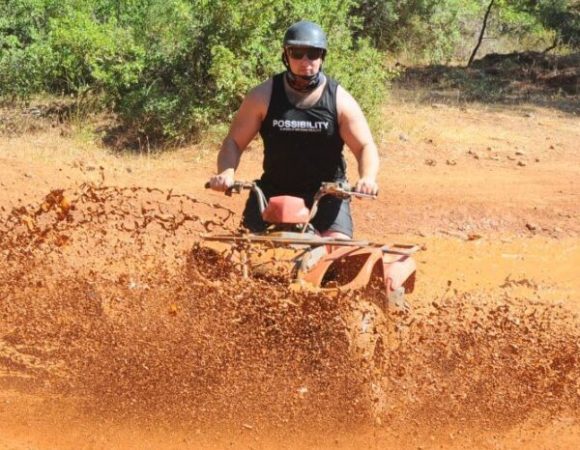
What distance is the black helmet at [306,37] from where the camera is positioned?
530 cm

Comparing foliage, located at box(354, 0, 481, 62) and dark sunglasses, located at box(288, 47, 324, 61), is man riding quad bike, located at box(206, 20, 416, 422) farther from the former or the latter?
foliage, located at box(354, 0, 481, 62)

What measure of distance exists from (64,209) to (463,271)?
4.08m

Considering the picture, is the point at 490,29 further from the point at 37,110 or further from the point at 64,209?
the point at 64,209

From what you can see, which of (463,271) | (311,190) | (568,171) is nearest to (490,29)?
(568,171)

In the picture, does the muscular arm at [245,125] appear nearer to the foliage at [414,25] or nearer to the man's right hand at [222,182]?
the man's right hand at [222,182]

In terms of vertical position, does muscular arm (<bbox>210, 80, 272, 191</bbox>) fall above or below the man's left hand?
above

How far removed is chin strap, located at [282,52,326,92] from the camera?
551 centimetres

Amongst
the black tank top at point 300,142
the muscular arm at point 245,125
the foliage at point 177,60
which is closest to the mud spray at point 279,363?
the muscular arm at point 245,125

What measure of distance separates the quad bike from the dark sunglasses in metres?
0.86

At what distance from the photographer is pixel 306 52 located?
5.37 metres

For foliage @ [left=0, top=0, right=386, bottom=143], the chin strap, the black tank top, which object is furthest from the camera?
foliage @ [left=0, top=0, right=386, bottom=143]

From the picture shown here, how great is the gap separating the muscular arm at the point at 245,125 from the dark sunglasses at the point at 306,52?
1.23 ft

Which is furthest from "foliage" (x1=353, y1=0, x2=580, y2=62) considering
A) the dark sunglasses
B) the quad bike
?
the quad bike

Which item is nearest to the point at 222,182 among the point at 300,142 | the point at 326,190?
the point at 326,190
